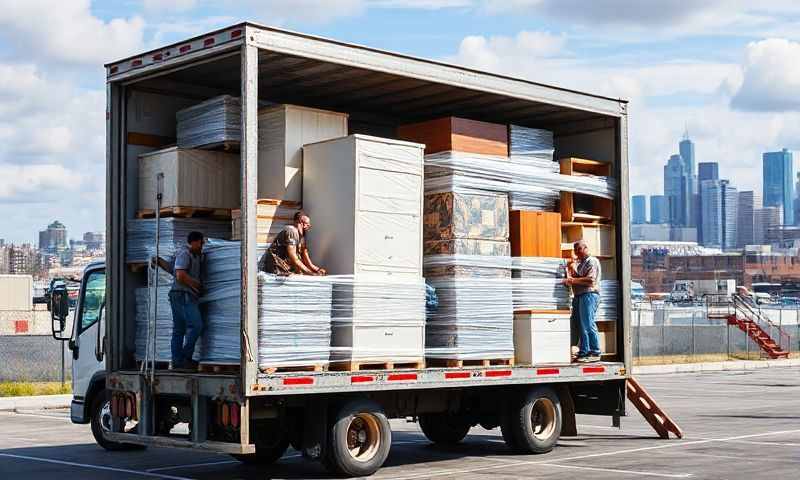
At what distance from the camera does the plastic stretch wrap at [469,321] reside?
39.9ft

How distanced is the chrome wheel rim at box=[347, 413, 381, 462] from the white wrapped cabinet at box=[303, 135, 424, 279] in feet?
4.73

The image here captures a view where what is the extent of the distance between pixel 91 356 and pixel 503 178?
569cm

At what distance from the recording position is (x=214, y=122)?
11594mm

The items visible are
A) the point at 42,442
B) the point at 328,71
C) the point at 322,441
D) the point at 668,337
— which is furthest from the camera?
the point at 668,337

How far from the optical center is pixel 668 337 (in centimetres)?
3997

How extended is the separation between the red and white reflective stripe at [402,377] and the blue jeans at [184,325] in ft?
6.10

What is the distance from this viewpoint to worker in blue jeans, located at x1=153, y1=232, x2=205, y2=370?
36.4 feet

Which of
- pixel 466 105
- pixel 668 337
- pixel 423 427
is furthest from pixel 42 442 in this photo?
pixel 668 337

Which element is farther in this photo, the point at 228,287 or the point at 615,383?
the point at 615,383

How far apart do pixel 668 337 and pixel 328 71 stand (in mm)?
30110

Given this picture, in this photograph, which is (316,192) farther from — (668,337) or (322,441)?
(668,337)

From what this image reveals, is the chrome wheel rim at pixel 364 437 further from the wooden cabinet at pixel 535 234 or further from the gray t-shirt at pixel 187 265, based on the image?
the wooden cabinet at pixel 535 234

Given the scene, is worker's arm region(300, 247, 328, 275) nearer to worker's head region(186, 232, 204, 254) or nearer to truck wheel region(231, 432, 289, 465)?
worker's head region(186, 232, 204, 254)

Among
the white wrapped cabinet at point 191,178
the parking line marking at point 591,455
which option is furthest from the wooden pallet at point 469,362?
the white wrapped cabinet at point 191,178
